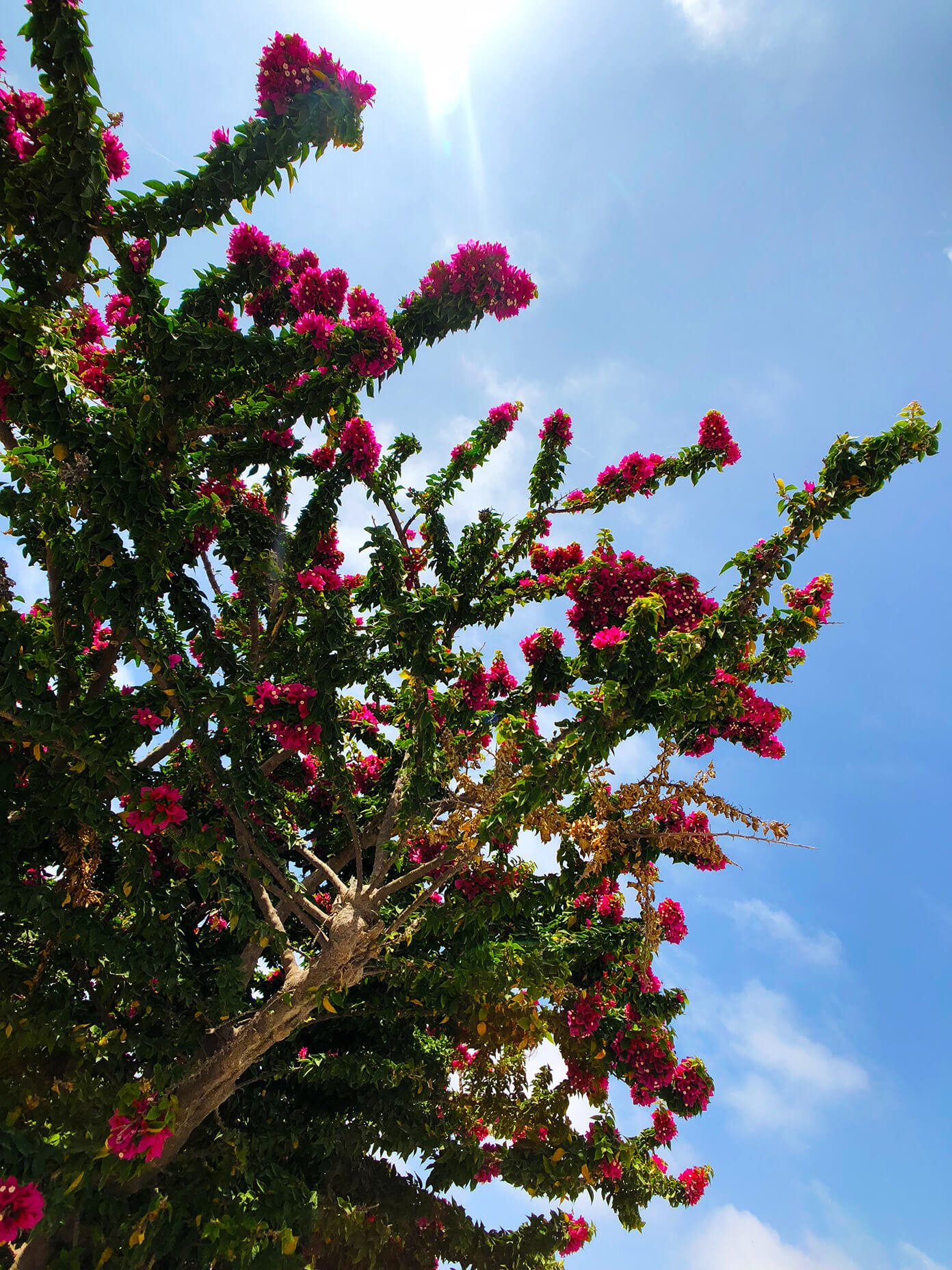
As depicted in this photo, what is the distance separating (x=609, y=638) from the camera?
176 inches

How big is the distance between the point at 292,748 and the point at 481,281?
13.3 feet

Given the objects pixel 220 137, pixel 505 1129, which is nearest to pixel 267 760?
pixel 505 1129

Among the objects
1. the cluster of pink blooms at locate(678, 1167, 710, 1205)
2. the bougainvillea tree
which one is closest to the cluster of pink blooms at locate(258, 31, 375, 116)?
the bougainvillea tree

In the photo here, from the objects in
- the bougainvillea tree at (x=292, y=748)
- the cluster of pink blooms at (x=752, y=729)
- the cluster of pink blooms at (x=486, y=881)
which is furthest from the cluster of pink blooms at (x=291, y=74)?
the cluster of pink blooms at (x=486, y=881)

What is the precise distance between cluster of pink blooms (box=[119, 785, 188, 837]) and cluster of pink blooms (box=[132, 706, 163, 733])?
1.71 ft

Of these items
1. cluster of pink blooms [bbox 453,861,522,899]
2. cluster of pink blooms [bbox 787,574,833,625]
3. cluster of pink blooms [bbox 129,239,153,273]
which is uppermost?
cluster of pink blooms [bbox 787,574,833,625]

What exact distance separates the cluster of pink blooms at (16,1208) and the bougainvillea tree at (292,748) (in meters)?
0.01

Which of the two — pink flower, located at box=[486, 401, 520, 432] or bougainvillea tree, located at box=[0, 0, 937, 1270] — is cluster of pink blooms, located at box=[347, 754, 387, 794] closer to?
bougainvillea tree, located at box=[0, 0, 937, 1270]

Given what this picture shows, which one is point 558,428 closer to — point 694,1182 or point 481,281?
point 481,281

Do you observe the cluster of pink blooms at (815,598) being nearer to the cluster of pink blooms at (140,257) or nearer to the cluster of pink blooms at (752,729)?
the cluster of pink blooms at (752,729)

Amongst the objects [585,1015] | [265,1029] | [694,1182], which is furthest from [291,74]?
[694,1182]

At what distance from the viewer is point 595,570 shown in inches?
200

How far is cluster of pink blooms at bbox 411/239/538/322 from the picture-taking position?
4.99 m

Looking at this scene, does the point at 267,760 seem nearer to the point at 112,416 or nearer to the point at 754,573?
the point at 112,416
